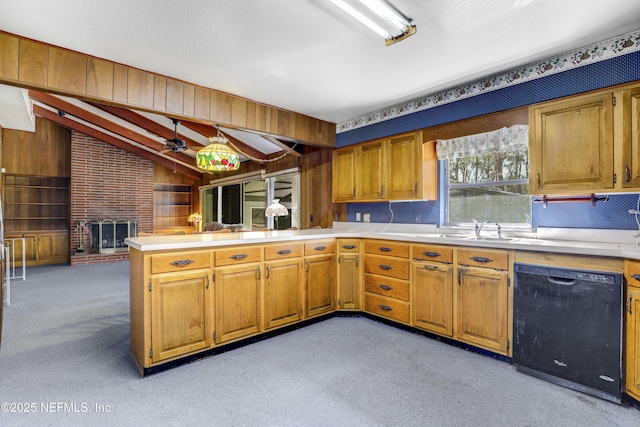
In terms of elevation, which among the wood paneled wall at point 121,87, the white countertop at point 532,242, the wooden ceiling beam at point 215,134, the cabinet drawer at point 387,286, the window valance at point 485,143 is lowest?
the cabinet drawer at point 387,286

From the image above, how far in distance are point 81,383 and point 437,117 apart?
3.86 meters

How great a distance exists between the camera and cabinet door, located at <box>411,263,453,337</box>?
2777 millimetres

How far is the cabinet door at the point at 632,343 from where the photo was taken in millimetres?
1879

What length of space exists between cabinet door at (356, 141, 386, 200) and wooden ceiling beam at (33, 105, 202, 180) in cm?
674

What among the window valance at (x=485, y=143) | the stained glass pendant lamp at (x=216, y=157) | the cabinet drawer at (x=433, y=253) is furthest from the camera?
the stained glass pendant lamp at (x=216, y=157)

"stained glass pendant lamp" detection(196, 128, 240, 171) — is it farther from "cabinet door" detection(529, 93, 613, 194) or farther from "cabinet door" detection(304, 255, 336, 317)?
"cabinet door" detection(529, 93, 613, 194)

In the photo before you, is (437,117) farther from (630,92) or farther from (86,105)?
(86,105)

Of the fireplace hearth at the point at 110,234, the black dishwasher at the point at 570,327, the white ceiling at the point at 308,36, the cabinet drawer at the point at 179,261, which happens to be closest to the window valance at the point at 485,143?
the white ceiling at the point at 308,36

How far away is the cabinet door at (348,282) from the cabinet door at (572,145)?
1.82 metres

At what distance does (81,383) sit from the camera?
2.17 metres

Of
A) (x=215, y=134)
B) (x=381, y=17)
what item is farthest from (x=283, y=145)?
(x=381, y=17)

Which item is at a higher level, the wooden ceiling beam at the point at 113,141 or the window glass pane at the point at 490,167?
the wooden ceiling beam at the point at 113,141

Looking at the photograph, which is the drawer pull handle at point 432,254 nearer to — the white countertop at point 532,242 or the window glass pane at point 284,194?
the white countertop at point 532,242

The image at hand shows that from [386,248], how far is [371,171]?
1082mm
